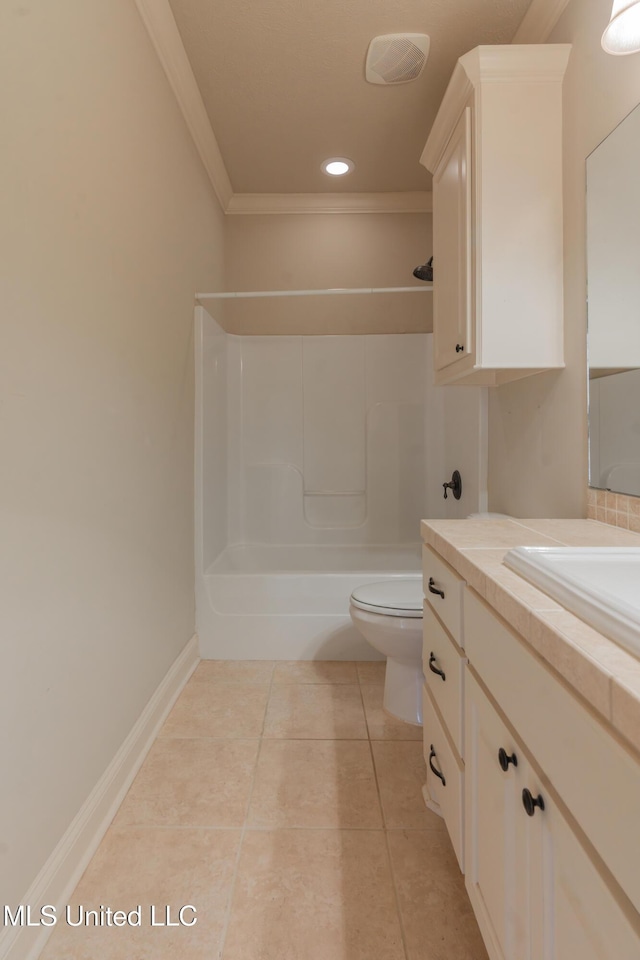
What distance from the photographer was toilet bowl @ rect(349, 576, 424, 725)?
1.85m

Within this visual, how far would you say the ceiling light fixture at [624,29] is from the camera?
108 cm

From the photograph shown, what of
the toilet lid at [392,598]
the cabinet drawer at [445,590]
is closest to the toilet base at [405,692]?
the toilet lid at [392,598]

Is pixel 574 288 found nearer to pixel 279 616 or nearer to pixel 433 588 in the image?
pixel 433 588

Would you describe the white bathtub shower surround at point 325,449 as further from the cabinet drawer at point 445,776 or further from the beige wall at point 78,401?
the cabinet drawer at point 445,776

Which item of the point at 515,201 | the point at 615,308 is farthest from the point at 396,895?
the point at 515,201

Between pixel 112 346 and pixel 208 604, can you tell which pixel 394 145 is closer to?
pixel 112 346

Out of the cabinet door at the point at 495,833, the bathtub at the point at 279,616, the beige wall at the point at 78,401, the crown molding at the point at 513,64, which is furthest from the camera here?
the bathtub at the point at 279,616

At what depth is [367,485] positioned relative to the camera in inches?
132

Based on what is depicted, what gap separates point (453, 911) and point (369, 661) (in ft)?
4.38

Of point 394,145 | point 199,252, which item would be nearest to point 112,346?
point 199,252

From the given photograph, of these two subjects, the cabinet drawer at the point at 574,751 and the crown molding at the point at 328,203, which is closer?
the cabinet drawer at the point at 574,751

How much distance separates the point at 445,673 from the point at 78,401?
111 centimetres

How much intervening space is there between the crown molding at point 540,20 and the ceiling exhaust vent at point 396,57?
1.14ft

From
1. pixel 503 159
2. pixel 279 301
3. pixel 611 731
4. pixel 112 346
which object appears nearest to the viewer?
pixel 611 731
